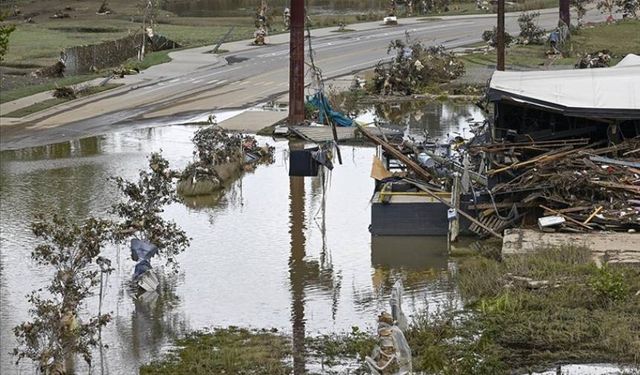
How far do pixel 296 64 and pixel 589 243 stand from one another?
21.2 meters

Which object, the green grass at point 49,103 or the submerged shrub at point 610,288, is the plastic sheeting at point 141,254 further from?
the green grass at point 49,103

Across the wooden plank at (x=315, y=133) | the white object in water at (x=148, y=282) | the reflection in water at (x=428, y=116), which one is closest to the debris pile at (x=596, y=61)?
the reflection in water at (x=428, y=116)

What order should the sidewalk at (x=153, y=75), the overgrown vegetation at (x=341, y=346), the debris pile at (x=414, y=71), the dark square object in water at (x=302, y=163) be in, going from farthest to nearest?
the debris pile at (x=414, y=71), the sidewalk at (x=153, y=75), the dark square object in water at (x=302, y=163), the overgrown vegetation at (x=341, y=346)

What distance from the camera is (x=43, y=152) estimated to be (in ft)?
144

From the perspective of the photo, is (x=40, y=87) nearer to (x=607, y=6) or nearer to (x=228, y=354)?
(x=228, y=354)

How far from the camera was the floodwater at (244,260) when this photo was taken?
24109 mm

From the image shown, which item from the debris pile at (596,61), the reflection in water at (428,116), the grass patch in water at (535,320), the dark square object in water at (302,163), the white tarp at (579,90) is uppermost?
the white tarp at (579,90)

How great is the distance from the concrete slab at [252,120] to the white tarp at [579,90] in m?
15.4

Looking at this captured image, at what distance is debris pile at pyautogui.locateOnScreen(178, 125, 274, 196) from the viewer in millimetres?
36562

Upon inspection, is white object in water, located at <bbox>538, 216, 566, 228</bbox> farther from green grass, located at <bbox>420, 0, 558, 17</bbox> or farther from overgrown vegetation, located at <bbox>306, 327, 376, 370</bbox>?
green grass, located at <bbox>420, 0, 558, 17</bbox>

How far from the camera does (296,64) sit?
152ft

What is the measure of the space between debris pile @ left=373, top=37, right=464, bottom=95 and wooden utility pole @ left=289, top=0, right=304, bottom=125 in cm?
874

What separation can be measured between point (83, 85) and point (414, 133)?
63.0 feet

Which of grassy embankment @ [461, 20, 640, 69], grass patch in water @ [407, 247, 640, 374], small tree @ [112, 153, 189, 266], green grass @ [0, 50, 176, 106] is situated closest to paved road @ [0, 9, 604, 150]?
green grass @ [0, 50, 176, 106]
